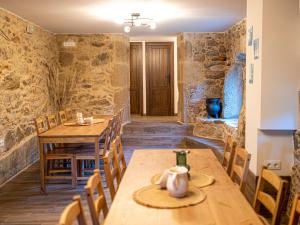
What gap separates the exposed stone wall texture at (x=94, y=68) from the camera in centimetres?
738

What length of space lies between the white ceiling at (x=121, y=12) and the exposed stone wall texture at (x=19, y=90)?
0.28 m

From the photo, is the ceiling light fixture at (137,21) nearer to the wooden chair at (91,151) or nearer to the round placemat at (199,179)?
the wooden chair at (91,151)

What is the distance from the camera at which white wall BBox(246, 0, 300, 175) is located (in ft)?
10.6

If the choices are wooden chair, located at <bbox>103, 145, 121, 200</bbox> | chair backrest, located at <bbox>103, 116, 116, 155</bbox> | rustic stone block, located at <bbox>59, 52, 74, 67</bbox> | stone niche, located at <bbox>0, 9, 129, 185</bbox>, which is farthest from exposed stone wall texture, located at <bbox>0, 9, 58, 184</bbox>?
wooden chair, located at <bbox>103, 145, 121, 200</bbox>

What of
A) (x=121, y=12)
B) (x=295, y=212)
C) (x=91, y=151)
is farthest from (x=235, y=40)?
(x=295, y=212)

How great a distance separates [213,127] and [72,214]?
18.1 feet

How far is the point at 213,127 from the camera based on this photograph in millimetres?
6785

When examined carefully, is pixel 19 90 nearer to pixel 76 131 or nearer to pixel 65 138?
pixel 76 131

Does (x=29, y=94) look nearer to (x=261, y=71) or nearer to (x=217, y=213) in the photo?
(x=261, y=71)

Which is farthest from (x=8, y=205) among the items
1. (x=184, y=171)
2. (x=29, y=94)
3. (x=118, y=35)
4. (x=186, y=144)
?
(x=118, y=35)

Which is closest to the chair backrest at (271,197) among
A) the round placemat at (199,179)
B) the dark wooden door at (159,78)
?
the round placemat at (199,179)

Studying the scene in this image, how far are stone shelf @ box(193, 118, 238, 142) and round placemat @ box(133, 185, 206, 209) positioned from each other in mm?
4206

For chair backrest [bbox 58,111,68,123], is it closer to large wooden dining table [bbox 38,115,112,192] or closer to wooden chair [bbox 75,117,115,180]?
wooden chair [bbox 75,117,115,180]

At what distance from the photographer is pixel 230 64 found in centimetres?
703
